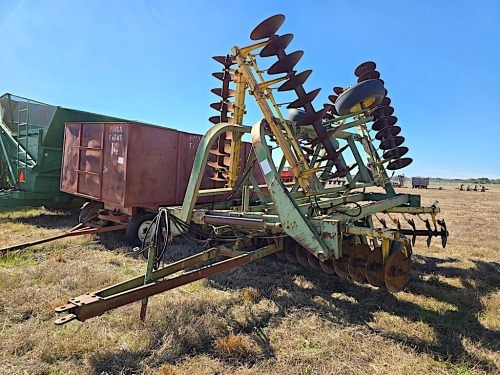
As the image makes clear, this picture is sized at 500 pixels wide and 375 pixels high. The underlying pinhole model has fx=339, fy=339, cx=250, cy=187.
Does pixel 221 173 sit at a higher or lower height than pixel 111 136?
lower

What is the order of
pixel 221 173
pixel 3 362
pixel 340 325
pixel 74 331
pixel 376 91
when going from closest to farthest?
pixel 3 362 < pixel 74 331 < pixel 340 325 < pixel 376 91 < pixel 221 173

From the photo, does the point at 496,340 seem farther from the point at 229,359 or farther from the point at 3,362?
the point at 3,362

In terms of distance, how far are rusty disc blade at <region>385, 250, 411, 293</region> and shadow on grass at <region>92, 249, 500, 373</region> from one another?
1.39 ft

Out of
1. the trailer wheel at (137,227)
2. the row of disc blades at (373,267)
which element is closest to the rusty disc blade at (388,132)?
the row of disc blades at (373,267)

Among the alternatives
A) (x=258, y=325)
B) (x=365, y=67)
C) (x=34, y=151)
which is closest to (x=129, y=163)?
(x=258, y=325)

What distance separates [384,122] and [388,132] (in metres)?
0.18

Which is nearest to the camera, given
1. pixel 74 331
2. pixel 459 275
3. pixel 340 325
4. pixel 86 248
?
pixel 74 331

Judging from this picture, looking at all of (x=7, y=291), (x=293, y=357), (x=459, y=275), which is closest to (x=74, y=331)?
(x=7, y=291)

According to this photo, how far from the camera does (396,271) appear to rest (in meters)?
3.28

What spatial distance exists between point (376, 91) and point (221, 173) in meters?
2.60

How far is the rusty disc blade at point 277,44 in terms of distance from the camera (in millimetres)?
3773

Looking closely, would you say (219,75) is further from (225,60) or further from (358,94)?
(358,94)

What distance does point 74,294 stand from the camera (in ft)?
12.7

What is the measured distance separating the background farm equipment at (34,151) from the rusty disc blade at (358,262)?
7.43m
